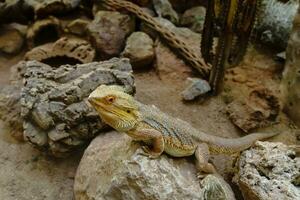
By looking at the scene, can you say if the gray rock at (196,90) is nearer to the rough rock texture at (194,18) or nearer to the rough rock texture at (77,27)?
the rough rock texture at (194,18)

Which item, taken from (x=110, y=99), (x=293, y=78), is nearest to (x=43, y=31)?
(x=110, y=99)

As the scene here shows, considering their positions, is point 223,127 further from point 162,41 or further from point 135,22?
point 135,22

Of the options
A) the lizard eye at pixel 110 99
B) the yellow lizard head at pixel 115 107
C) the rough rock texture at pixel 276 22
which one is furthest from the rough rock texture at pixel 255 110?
the lizard eye at pixel 110 99

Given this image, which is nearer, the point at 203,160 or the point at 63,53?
the point at 203,160

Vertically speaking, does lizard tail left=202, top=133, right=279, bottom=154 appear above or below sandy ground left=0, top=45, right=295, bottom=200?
above

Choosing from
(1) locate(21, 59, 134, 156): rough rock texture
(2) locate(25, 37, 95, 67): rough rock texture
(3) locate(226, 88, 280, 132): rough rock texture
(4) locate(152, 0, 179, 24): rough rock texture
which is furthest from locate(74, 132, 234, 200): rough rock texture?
(4) locate(152, 0, 179, 24): rough rock texture

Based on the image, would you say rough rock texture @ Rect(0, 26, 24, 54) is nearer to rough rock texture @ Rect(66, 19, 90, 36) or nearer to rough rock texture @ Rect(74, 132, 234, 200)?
rough rock texture @ Rect(66, 19, 90, 36)

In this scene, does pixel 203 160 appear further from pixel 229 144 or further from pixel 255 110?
pixel 255 110
